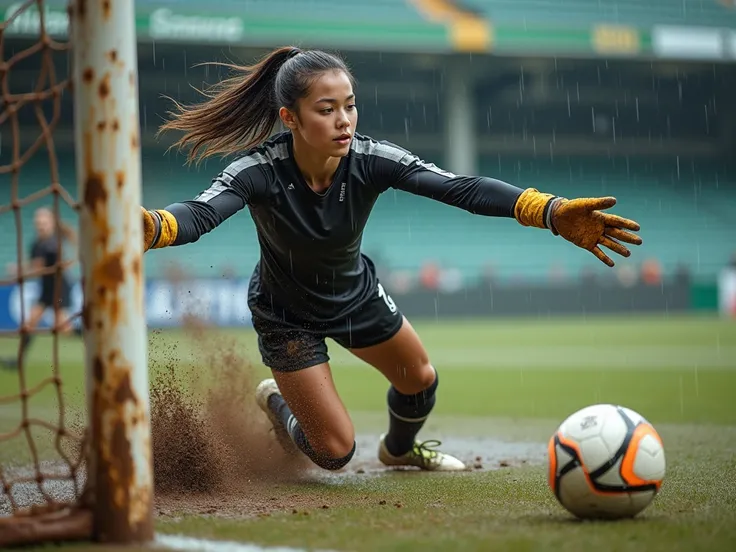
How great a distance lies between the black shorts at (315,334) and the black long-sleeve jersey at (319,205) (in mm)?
59

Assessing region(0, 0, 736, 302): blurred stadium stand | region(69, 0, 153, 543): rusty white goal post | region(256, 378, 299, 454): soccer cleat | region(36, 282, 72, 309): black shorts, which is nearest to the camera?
region(69, 0, 153, 543): rusty white goal post

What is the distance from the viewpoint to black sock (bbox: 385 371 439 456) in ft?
20.1

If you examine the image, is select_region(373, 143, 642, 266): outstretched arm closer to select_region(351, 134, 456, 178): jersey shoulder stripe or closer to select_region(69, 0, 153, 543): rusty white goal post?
select_region(351, 134, 456, 178): jersey shoulder stripe

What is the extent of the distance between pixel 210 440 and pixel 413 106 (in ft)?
114

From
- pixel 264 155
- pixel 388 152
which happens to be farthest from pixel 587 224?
pixel 264 155

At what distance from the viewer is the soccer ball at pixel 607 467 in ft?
13.1

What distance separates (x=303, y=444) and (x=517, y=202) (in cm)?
202

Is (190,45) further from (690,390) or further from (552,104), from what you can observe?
(690,390)

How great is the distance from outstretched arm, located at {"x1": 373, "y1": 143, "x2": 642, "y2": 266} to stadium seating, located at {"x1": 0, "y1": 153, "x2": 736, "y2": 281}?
25.7 m

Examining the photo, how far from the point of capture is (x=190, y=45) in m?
31.2

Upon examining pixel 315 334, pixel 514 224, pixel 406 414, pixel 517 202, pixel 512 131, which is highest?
pixel 512 131

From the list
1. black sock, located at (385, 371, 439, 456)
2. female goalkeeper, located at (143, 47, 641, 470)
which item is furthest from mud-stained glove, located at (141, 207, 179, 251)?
black sock, located at (385, 371, 439, 456)

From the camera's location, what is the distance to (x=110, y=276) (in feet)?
11.3

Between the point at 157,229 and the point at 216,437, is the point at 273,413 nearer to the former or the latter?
the point at 216,437
